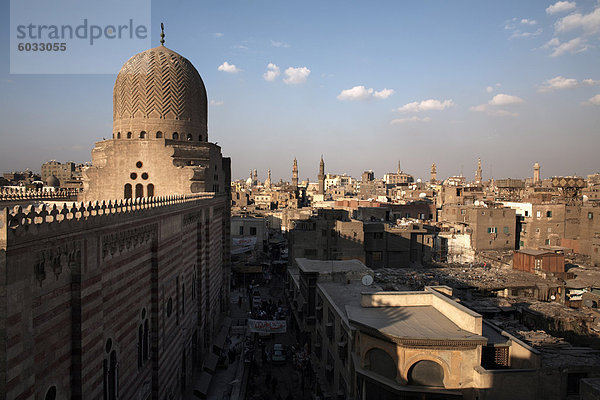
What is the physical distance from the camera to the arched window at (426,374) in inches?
430

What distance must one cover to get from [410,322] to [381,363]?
1.63m

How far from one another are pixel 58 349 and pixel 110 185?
1458cm

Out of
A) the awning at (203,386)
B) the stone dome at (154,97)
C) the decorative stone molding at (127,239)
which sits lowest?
the awning at (203,386)

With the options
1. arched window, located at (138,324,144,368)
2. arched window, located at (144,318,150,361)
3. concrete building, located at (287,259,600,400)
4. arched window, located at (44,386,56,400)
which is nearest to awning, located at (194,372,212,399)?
arched window, located at (144,318,150,361)

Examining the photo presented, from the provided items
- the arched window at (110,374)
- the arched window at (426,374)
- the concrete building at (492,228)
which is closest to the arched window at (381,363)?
the arched window at (426,374)

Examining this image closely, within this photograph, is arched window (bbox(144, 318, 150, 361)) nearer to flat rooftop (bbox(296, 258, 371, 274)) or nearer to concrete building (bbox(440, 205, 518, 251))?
flat rooftop (bbox(296, 258, 371, 274))

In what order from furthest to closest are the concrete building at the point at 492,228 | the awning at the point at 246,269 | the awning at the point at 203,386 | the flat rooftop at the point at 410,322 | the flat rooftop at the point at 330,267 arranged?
the concrete building at the point at 492,228
the awning at the point at 246,269
the flat rooftop at the point at 330,267
the awning at the point at 203,386
the flat rooftop at the point at 410,322

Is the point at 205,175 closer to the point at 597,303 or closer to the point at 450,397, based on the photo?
the point at 450,397

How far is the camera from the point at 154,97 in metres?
21.9

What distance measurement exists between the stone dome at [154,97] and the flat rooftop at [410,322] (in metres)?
13.7

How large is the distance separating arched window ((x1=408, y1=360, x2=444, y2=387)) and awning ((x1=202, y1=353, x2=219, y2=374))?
10.5 m

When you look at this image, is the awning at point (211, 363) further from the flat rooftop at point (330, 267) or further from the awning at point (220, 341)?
the flat rooftop at point (330, 267)

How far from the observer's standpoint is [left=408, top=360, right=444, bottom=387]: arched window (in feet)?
35.8

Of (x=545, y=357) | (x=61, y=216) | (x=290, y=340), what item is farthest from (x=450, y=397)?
(x=290, y=340)
